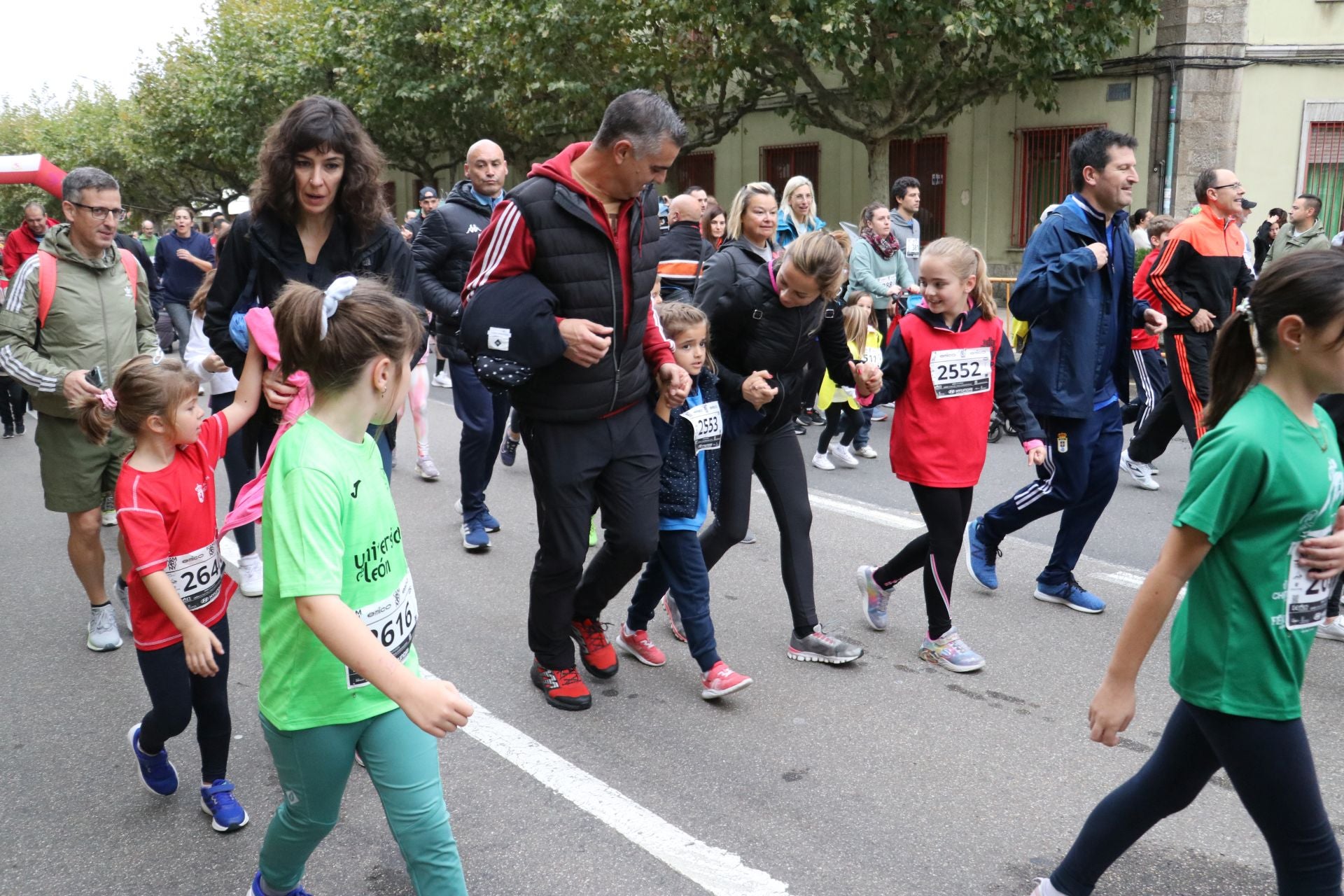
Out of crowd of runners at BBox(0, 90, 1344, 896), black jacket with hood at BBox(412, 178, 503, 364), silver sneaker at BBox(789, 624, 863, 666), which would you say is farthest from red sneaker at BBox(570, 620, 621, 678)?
black jacket with hood at BBox(412, 178, 503, 364)

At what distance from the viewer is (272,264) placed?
13.0 feet

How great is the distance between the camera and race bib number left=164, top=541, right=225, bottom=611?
337cm

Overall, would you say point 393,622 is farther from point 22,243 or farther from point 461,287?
point 22,243

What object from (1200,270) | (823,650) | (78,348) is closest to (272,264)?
(78,348)

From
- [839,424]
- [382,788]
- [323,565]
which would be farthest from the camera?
[839,424]

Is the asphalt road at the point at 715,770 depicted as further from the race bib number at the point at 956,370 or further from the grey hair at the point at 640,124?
the grey hair at the point at 640,124

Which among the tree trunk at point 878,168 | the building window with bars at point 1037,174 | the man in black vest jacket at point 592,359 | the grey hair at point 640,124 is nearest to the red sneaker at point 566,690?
the man in black vest jacket at point 592,359

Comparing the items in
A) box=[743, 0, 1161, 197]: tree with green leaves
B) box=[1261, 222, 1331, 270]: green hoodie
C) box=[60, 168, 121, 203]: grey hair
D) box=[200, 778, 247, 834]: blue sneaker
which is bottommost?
box=[200, 778, 247, 834]: blue sneaker

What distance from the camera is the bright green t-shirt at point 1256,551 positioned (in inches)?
90.4

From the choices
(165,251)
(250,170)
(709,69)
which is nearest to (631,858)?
(165,251)

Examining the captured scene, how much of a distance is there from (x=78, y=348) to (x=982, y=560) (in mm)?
4068

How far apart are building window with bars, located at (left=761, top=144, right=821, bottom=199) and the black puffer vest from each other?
1869cm

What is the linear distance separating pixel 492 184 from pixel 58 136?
169 feet

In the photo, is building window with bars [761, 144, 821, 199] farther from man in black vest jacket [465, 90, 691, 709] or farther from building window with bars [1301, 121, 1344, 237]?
man in black vest jacket [465, 90, 691, 709]
